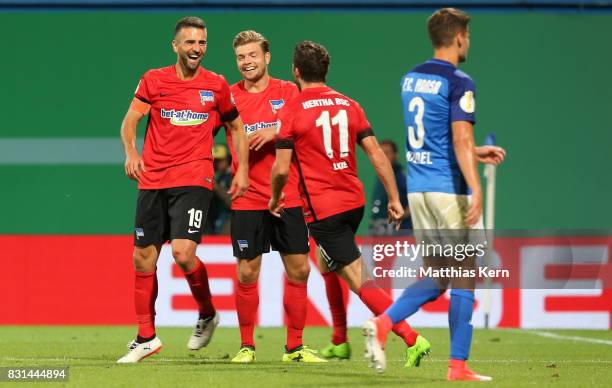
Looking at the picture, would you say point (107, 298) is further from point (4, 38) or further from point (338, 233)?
point (338, 233)

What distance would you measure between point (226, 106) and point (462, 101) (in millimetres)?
2320

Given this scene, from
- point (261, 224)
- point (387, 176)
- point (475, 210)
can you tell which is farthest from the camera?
point (261, 224)

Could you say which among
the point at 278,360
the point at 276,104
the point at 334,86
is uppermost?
the point at 334,86

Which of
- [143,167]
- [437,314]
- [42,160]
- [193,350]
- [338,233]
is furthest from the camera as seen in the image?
[42,160]

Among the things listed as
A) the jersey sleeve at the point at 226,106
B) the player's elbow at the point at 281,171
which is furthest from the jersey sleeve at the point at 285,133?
the jersey sleeve at the point at 226,106

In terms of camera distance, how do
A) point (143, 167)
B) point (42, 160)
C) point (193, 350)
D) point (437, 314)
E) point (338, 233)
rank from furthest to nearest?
point (42, 160)
point (437, 314)
point (193, 350)
point (143, 167)
point (338, 233)

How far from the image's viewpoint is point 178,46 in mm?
8695

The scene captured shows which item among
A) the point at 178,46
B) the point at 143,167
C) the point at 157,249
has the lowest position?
the point at 157,249

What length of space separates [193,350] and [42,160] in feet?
26.6

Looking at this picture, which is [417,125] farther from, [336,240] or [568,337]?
[568,337]

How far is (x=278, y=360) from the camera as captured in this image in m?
9.15

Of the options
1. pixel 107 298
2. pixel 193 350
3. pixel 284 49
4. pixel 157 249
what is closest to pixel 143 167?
pixel 157 249

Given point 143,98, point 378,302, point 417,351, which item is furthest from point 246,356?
point 143,98

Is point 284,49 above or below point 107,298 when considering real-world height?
above
